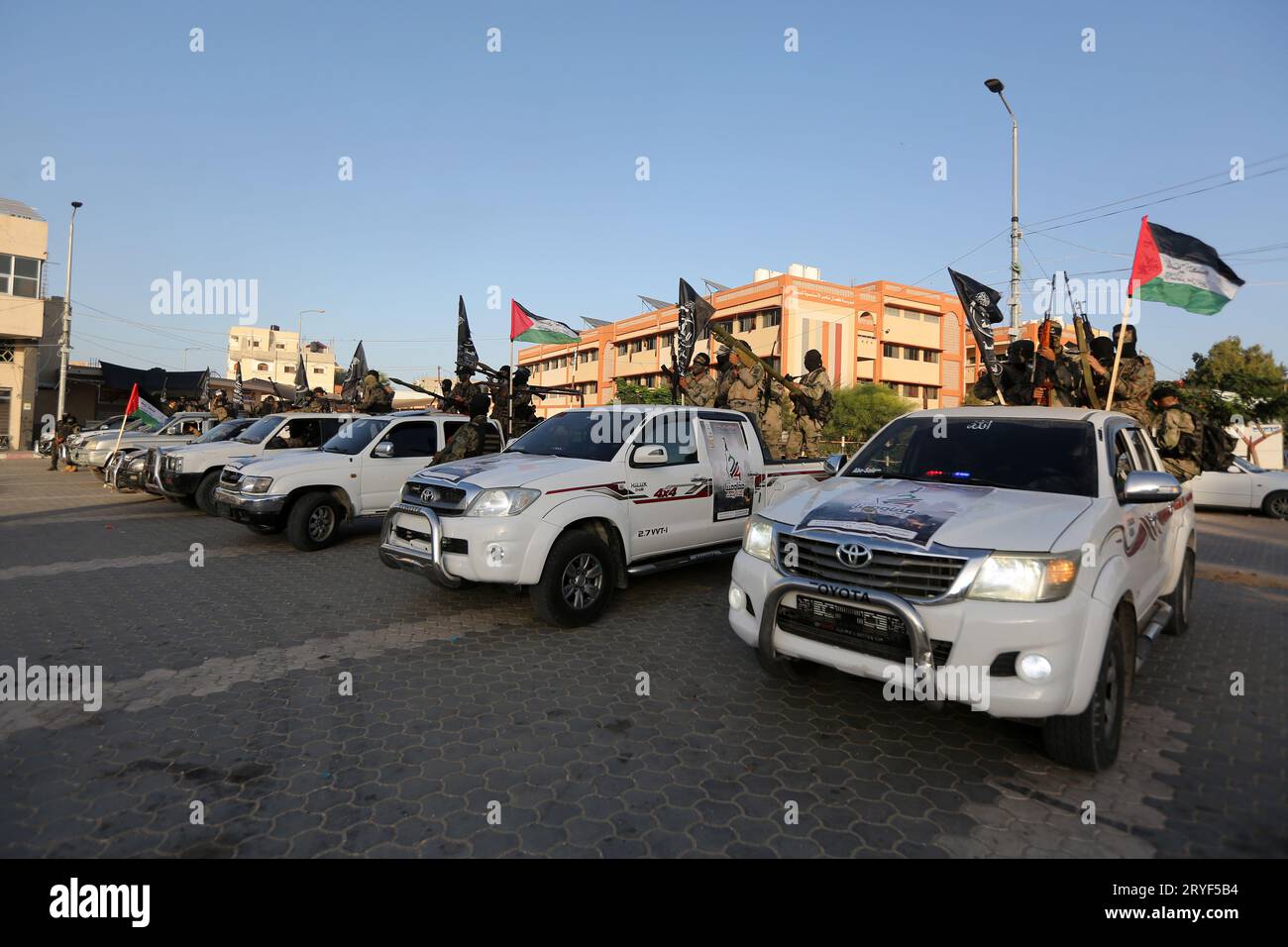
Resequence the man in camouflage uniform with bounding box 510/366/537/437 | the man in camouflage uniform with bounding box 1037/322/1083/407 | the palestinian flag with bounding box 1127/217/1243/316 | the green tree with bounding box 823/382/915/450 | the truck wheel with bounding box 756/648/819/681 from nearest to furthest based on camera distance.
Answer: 1. the truck wheel with bounding box 756/648/819/681
2. the palestinian flag with bounding box 1127/217/1243/316
3. the man in camouflage uniform with bounding box 1037/322/1083/407
4. the man in camouflage uniform with bounding box 510/366/537/437
5. the green tree with bounding box 823/382/915/450

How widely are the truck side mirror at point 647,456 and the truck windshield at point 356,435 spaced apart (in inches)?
196

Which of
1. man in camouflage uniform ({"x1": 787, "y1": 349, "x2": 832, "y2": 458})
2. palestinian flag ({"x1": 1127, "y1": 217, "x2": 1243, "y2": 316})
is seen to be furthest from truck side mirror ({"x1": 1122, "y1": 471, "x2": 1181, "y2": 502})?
man in camouflage uniform ({"x1": 787, "y1": 349, "x2": 832, "y2": 458})

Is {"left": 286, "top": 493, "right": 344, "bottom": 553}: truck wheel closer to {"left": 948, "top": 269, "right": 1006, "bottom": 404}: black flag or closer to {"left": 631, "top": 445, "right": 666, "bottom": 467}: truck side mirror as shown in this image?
{"left": 631, "top": 445, "right": 666, "bottom": 467}: truck side mirror

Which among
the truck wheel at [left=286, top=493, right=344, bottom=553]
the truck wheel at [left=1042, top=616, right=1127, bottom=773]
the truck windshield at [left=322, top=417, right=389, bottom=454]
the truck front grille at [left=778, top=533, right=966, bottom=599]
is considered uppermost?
the truck windshield at [left=322, top=417, right=389, bottom=454]

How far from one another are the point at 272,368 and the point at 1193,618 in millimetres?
101187

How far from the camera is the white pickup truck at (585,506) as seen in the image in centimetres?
515

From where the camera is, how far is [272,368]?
295 feet

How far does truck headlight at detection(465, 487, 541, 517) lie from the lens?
16.9 feet

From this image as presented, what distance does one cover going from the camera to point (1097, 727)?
10.3 ft

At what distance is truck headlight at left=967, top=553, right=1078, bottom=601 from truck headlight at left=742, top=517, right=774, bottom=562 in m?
1.09

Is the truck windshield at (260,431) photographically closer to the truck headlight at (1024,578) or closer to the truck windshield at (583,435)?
the truck windshield at (583,435)
